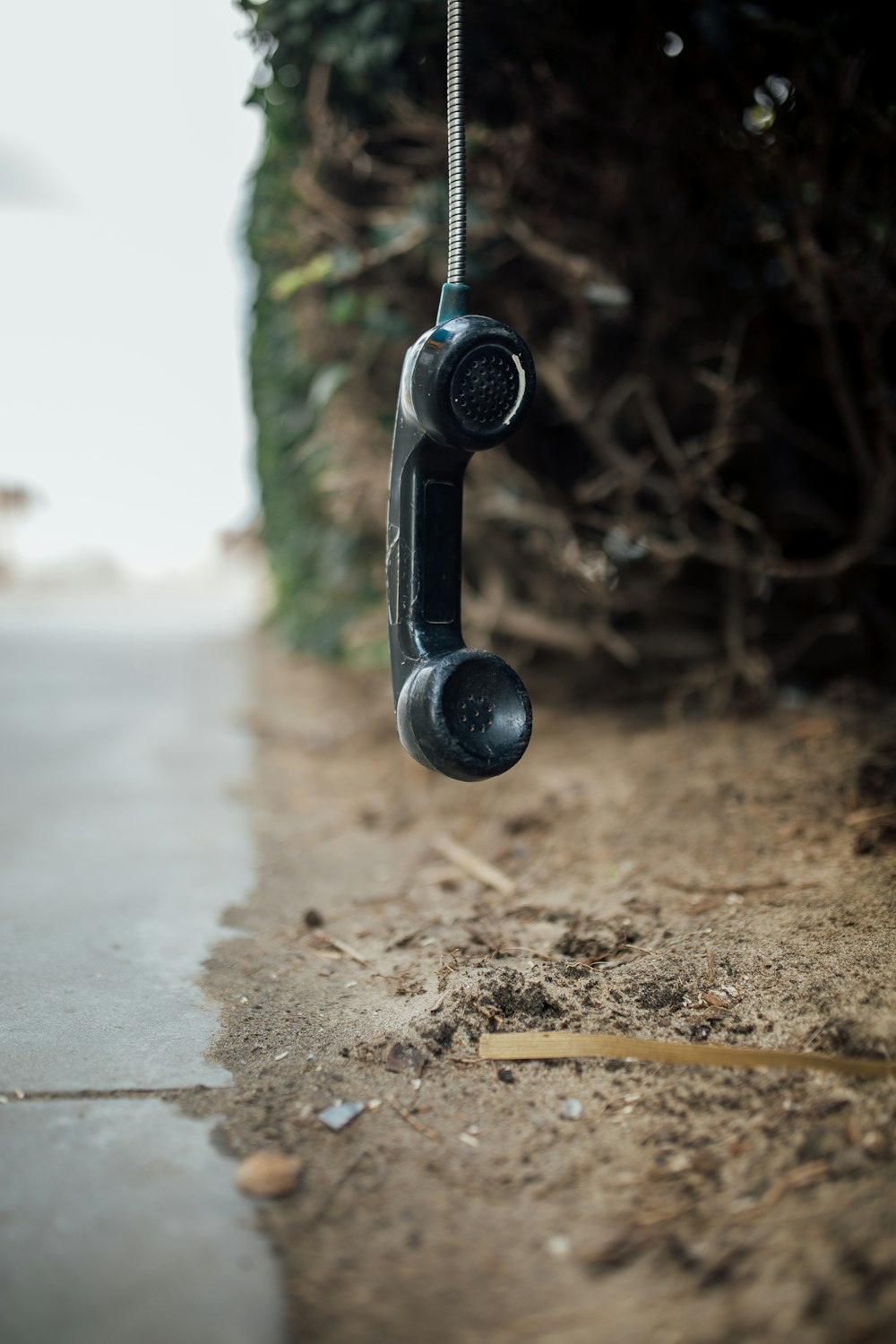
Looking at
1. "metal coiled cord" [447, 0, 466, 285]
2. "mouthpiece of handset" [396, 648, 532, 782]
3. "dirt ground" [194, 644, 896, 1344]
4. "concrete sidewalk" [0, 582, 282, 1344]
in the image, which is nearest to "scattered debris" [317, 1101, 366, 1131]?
"dirt ground" [194, 644, 896, 1344]

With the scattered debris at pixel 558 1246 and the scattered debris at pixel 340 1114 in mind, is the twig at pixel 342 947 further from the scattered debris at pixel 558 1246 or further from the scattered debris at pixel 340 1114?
the scattered debris at pixel 558 1246

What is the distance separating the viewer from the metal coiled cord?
1.69 meters

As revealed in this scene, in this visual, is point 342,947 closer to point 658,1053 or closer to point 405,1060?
point 405,1060

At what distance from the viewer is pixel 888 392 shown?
2883mm

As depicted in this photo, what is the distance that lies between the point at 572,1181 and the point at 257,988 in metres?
0.87

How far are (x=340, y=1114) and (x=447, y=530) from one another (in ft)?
3.43

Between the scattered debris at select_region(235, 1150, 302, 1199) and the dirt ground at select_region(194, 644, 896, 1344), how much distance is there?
0.03m

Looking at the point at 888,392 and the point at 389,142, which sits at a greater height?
the point at 389,142

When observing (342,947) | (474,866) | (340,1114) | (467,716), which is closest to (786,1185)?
(340,1114)

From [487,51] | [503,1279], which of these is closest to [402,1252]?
[503,1279]

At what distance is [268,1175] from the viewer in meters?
1.40

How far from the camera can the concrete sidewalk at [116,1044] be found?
3.90 ft

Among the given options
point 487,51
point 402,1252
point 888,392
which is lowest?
point 402,1252

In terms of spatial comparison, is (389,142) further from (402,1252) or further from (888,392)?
(402,1252)
